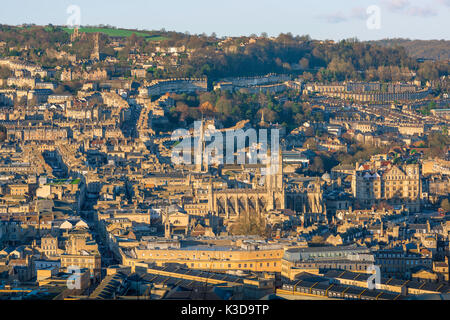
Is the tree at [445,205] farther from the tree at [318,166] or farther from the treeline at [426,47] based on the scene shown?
the treeline at [426,47]

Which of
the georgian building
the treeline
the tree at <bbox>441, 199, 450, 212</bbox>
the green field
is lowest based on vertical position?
the tree at <bbox>441, 199, 450, 212</bbox>

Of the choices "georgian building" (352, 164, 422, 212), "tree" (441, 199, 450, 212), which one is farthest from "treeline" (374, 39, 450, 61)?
"tree" (441, 199, 450, 212)

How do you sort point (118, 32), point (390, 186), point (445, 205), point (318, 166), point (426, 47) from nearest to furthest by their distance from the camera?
1. point (445, 205)
2. point (390, 186)
3. point (318, 166)
4. point (118, 32)
5. point (426, 47)

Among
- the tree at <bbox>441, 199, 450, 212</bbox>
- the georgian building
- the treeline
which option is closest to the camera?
the tree at <bbox>441, 199, 450, 212</bbox>

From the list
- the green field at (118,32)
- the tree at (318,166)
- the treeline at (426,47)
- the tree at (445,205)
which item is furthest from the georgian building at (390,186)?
the treeline at (426,47)

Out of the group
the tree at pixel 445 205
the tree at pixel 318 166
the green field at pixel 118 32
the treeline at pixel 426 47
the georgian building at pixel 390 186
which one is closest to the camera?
the tree at pixel 445 205

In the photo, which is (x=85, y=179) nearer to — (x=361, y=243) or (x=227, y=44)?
(x=361, y=243)

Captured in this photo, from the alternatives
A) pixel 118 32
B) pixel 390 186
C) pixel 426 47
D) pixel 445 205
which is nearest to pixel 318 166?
pixel 390 186

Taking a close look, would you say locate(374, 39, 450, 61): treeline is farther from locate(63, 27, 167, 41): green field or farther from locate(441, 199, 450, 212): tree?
locate(441, 199, 450, 212): tree

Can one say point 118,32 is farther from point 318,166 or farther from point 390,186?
point 390,186
